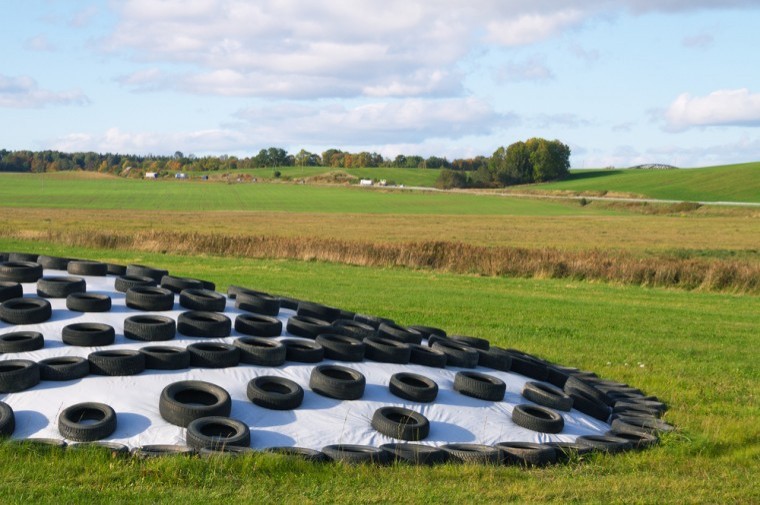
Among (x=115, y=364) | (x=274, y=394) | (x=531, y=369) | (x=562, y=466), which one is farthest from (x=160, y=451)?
(x=531, y=369)

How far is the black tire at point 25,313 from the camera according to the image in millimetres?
8805

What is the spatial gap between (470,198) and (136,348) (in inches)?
4122

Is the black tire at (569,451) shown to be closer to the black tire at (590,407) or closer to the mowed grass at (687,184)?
the black tire at (590,407)

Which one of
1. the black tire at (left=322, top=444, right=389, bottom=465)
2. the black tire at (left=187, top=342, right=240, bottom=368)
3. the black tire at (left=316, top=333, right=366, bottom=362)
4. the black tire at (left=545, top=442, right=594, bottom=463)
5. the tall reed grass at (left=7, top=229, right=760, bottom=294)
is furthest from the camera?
the tall reed grass at (left=7, top=229, right=760, bottom=294)

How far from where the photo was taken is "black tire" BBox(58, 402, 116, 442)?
659cm

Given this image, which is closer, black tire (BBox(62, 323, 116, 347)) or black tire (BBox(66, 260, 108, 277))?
black tire (BBox(62, 323, 116, 347))

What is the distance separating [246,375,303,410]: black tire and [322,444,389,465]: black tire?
0.79 m

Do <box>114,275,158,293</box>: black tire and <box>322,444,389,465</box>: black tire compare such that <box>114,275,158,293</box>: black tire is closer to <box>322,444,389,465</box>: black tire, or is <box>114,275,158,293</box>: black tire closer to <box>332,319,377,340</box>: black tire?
<box>332,319,377,340</box>: black tire

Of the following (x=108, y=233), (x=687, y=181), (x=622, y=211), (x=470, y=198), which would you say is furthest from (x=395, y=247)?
(x=687, y=181)

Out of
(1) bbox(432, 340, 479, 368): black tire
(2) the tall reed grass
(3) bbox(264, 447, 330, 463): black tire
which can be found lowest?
(2) the tall reed grass

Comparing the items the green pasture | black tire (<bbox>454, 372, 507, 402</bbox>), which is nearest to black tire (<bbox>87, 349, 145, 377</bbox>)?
black tire (<bbox>454, 372, 507, 402</bbox>)

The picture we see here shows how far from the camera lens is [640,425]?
28.7 feet

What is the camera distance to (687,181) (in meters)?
124

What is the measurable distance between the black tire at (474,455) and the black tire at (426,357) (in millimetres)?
2263
